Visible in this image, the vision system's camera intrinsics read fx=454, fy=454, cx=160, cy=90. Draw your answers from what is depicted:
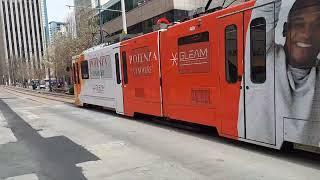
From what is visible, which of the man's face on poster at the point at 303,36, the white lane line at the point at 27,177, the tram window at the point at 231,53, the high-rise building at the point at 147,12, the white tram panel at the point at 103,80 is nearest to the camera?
the man's face on poster at the point at 303,36

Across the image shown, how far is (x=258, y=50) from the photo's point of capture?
860cm

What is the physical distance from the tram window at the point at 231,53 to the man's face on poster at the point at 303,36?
155 centimetres

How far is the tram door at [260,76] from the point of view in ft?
27.0

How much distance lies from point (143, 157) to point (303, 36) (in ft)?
12.3

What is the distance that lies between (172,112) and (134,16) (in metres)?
46.7

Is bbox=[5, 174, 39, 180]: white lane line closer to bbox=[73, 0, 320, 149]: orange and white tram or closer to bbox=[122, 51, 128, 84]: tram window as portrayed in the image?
bbox=[73, 0, 320, 149]: orange and white tram

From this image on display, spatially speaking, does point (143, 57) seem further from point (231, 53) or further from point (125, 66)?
point (231, 53)

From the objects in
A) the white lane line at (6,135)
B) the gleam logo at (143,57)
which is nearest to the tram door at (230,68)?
the gleam logo at (143,57)

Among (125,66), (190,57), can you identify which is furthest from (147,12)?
(190,57)

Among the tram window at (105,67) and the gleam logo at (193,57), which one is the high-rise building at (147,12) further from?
the gleam logo at (193,57)

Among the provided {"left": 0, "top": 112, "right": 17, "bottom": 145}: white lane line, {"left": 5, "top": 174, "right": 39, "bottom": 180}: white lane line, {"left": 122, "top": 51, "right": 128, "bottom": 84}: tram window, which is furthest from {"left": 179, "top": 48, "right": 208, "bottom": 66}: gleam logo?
{"left": 0, "top": 112, "right": 17, "bottom": 145}: white lane line

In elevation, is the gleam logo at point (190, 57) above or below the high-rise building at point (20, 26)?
below

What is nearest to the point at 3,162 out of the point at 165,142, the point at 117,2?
the point at 165,142

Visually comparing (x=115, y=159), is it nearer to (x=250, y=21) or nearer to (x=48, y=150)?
(x=48, y=150)
